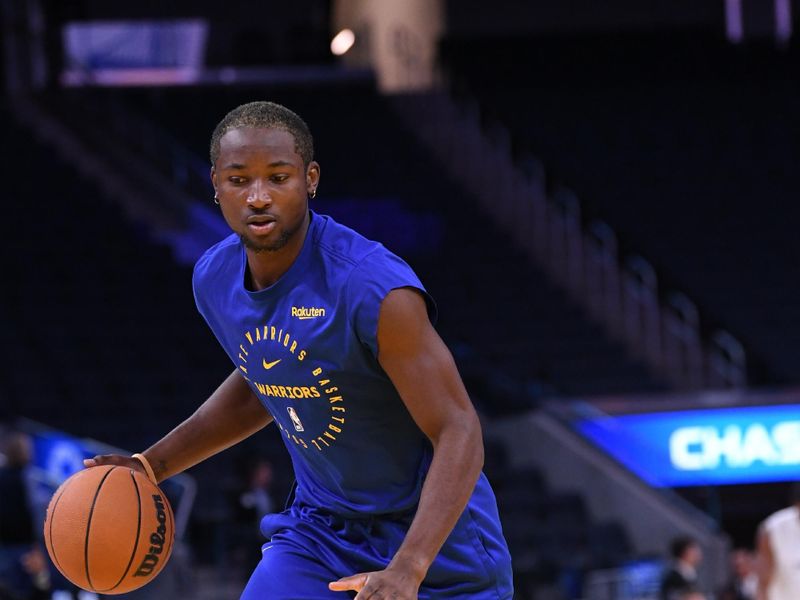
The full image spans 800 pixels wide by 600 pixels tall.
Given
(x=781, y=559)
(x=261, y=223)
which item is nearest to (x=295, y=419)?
(x=261, y=223)

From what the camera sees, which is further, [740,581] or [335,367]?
[740,581]

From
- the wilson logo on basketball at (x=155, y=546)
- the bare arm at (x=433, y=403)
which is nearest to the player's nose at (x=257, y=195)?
the bare arm at (x=433, y=403)

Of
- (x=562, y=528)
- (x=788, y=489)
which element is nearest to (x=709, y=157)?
(x=788, y=489)

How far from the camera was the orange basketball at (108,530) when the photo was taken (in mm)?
3207

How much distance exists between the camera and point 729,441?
471 inches

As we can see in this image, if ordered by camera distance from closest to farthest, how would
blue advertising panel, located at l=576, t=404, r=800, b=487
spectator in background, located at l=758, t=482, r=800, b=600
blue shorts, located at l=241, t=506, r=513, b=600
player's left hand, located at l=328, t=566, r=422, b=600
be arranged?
1. player's left hand, located at l=328, t=566, r=422, b=600
2. blue shorts, located at l=241, t=506, r=513, b=600
3. spectator in background, located at l=758, t=482, r=800, b=600
4. blue advertising panel, located at l=576, t=404, r=800, b=487

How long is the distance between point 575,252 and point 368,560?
12369 millimetres

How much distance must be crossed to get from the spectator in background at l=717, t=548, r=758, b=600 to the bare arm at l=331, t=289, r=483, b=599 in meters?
7.90

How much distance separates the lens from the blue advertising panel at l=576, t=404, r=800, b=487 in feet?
39.1

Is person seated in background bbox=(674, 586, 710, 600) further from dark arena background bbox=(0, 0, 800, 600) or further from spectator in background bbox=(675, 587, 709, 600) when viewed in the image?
dark arena background bbox=(0, 0, 800, 600)

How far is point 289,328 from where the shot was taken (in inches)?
117

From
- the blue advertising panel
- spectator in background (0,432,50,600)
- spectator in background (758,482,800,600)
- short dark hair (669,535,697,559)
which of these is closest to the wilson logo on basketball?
spectator in background (758,482,800,600)

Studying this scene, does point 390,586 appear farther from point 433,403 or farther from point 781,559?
point 781,559

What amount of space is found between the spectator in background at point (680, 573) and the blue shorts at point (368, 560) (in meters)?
6.78
